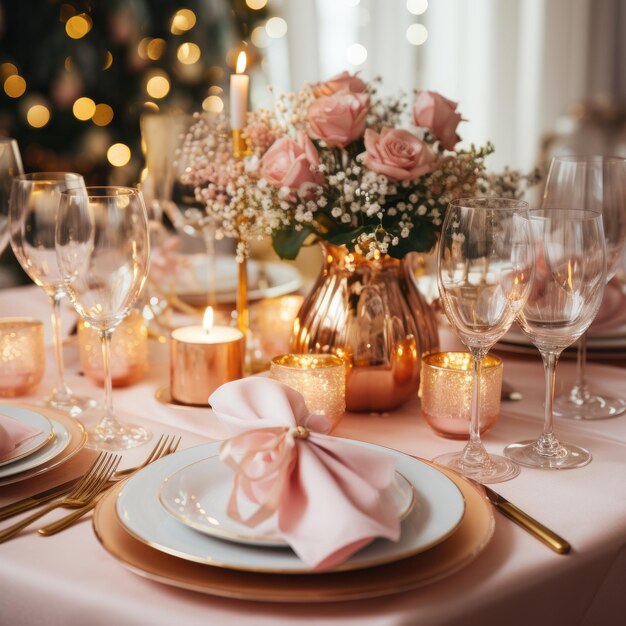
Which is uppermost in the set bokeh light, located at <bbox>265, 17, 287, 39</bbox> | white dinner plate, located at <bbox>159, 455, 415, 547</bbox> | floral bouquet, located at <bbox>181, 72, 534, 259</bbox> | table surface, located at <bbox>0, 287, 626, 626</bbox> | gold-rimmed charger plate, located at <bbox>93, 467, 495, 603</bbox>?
bokeh light, located at <bbox>265, 17, 287, 39</bbox>

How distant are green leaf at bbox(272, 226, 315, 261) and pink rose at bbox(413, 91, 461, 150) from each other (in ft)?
0.73

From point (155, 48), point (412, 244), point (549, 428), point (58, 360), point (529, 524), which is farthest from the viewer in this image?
point (155, 48)

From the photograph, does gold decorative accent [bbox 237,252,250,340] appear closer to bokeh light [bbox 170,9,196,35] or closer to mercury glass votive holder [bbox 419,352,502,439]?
mercury glass votive holder [bbox 419,352,502,439]

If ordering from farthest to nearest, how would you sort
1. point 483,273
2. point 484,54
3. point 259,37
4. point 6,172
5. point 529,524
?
point 484,54
point 259,37
point 6,172
point 483,273
point 529,524

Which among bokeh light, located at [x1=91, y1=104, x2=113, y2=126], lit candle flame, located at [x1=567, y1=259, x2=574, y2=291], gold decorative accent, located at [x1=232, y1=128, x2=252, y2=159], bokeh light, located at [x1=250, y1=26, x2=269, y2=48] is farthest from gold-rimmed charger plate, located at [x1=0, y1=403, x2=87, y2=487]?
bokeh light, located at [x1=250, y1=26, x2=269, y2=48]

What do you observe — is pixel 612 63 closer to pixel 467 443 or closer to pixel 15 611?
pixel 467 443

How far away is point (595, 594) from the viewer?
2.81ft

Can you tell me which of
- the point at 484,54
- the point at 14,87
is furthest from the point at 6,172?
the point at 484,54

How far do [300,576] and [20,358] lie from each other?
0.72 m

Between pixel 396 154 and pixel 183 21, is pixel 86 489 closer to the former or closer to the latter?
pixel 396 154

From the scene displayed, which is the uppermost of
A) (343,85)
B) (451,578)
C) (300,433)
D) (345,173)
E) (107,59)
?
(107,59)

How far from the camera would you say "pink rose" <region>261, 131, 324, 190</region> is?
1.17 m

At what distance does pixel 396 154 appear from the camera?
1140mm

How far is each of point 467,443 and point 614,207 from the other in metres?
0.43
